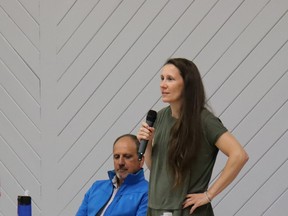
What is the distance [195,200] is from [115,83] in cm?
163

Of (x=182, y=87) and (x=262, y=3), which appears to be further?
(x=262, y=3)

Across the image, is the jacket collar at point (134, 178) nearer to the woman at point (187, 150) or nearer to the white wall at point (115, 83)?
the woman at point (187, 150)

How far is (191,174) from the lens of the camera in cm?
284

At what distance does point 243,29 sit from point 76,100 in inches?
45.4

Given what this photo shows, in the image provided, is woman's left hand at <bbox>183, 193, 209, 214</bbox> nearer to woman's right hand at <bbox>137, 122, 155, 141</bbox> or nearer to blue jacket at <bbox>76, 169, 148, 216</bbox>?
woman's right hand at <bbox>137, 122, 155, 141</bbox>

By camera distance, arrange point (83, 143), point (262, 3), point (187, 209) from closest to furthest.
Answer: point (187, 209) → point (262, 3) → point (83, 143)

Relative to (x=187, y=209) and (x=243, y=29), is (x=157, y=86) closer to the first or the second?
(x=243, y=29)

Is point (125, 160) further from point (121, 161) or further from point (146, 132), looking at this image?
point (146, 132)

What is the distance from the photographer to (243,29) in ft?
13.5

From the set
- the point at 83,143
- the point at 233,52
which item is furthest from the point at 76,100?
the point at 233,52

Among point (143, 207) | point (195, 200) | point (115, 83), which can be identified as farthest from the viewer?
point (115, 83)

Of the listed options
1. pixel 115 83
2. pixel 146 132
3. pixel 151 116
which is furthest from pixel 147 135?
pixel 115 83

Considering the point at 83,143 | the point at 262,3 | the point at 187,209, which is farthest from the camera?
the point at 83,143

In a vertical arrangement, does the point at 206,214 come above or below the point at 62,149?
above
